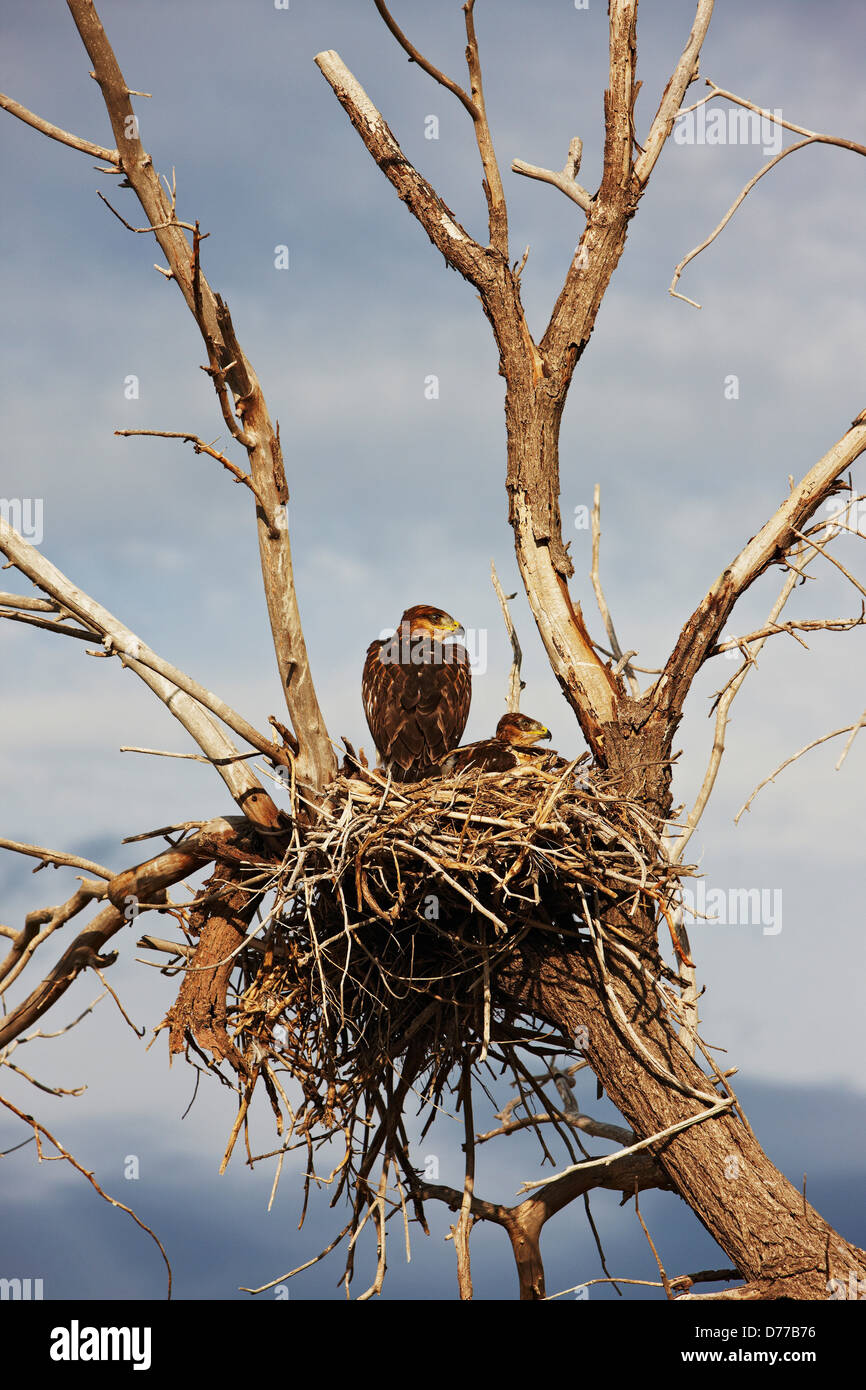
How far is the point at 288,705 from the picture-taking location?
4676 mm

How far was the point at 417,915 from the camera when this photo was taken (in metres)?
4.53

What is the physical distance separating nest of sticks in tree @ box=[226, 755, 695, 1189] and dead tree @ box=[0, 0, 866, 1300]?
2cm

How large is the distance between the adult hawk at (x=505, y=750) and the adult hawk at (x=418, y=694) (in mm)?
132

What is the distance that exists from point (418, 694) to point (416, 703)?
1.8 inches

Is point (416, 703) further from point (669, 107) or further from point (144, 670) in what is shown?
point (669, 107)

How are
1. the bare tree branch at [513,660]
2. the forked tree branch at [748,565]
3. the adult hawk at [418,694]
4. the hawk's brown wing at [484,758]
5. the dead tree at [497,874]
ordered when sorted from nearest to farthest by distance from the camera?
the dead tree at [497,874]
the forked tree branch at [748,565]
the hawk's brown wing at [484,758]
the adult hawk at [418,694]
the bare tree branch at [513,660]

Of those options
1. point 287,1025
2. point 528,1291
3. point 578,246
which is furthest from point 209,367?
point 528,1291

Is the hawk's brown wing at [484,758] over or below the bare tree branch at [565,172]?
below

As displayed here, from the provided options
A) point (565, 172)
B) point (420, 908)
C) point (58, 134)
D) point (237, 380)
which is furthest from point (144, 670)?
point (565, 172)

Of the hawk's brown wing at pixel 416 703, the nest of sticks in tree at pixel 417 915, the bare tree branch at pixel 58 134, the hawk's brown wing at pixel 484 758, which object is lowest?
the nest of sticks in tree at pixel 417 915

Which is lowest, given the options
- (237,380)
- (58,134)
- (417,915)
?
(417,915)

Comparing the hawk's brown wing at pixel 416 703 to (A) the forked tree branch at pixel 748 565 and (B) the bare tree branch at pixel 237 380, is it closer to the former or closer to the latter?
(B) the bare tree branch at pixel 237 380

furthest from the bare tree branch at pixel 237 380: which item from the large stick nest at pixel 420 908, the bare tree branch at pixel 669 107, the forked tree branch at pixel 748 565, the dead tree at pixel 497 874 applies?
the bare tree branch at pixel 669 107

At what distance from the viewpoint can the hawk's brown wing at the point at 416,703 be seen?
18.0 feet
